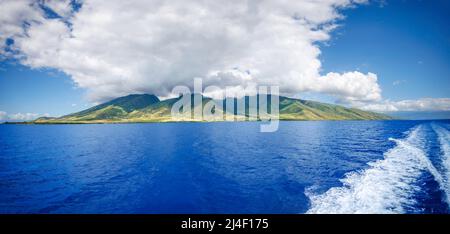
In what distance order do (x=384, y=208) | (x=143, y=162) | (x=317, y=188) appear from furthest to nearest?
1. (x=143, y=162)
2. (x=317, y=188)
3. (x=384, y=208)

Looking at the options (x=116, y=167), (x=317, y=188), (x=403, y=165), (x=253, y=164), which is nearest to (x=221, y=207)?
(x=317, y=188)

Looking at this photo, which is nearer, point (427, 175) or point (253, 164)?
point (427, 175)

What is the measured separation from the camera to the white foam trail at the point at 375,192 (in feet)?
59.7

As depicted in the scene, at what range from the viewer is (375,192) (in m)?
21.4

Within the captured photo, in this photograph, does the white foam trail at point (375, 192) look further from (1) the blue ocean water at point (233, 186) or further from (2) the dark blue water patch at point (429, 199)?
(2) the dark blue water patch at point (429, 199)

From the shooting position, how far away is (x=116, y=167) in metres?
36.1

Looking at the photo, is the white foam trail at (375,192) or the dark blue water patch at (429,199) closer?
the dark blue water patch at (429,199)

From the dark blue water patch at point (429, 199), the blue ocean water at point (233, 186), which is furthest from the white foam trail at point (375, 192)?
the dark blue water patch at point (429, 199)

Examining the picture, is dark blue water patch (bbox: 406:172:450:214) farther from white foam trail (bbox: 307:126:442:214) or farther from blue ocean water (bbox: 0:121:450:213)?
white foam trail (bbox: 307:126:442:214)

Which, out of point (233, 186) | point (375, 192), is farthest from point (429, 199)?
point (233, 186)
